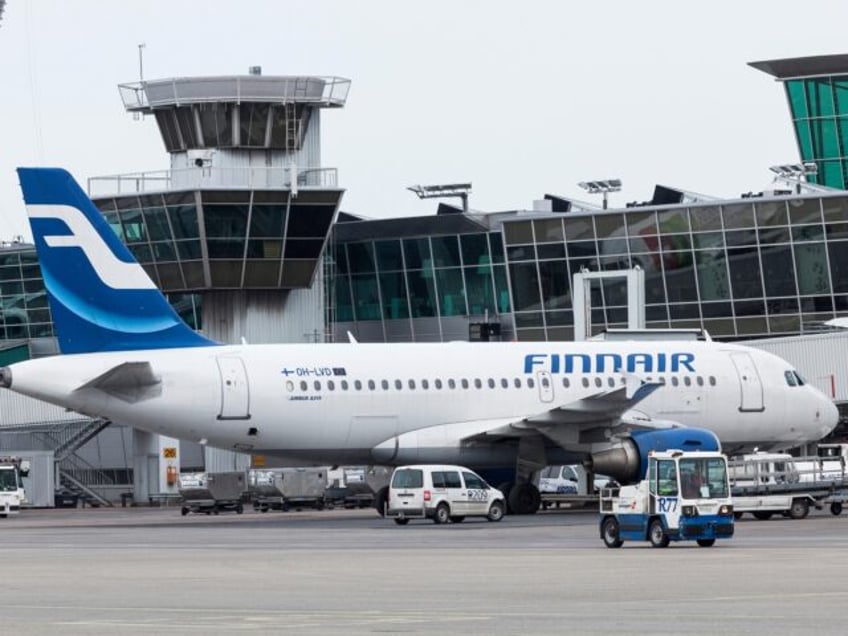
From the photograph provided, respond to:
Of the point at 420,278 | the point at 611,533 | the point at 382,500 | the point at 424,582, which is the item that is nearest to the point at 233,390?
the point at 382,500

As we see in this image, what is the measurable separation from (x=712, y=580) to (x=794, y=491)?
24.6 meters

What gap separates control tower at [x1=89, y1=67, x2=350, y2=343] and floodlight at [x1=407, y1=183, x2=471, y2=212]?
8.99 m

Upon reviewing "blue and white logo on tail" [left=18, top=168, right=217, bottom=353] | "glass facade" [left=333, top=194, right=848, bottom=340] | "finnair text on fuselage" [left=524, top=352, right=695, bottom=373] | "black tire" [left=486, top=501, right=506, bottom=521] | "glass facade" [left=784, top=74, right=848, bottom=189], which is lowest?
"black tire" [left=486, top=501, right=506, bottom=521]

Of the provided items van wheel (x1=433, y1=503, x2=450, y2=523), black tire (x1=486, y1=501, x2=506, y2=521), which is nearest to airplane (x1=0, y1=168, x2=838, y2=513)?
black tire (x1=486, y1=501, x2=506, y2=521)

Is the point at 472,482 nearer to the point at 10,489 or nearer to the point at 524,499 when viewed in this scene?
the point at 524,499

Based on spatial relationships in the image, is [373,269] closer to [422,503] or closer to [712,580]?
[422,503]

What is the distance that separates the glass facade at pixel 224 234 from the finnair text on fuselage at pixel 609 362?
2460cm

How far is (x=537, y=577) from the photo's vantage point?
25.8 m

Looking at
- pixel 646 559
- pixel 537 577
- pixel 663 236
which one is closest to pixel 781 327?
pixel 663 236

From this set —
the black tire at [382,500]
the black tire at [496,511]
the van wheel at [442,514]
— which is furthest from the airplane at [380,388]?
the van wheel at [442,514]

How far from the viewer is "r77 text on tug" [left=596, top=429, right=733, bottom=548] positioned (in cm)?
3425

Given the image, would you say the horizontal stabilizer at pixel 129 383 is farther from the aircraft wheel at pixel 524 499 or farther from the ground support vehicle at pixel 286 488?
the ground support vehicle at pixel 286 488

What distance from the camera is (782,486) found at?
4847 cm

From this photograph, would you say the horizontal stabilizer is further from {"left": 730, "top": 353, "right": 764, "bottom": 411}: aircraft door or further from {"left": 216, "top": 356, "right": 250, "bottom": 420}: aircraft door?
{"left": 730, "top": 353, "right": 764, "bottom": 411}: aircraft door
